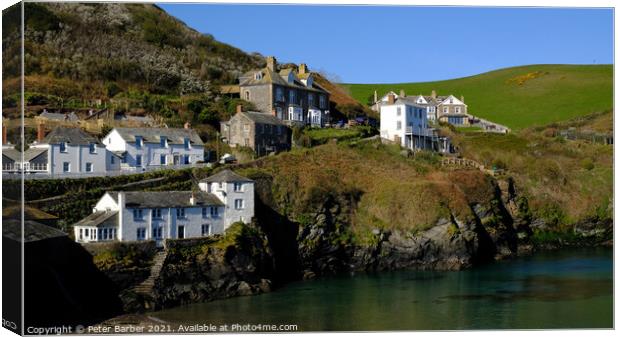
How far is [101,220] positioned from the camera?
29375 mm

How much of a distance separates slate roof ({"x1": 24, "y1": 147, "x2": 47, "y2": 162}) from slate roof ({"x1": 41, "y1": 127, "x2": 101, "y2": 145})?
45cm

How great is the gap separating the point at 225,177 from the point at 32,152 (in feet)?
22.5

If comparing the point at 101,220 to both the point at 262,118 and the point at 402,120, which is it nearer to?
the point at 262,118

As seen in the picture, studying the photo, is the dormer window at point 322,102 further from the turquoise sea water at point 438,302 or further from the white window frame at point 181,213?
the white window frame at point 181,213

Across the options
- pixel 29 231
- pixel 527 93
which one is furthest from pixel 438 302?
pixel 527 93

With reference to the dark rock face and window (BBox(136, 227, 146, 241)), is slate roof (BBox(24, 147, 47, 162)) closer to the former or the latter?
window (BBox(136, 227, 146, 241))

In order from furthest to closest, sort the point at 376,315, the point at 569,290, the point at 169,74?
the point at 169,74 < the point at 569,290 < the point at 376,315

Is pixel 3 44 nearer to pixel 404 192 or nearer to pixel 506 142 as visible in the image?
pixel 404 192

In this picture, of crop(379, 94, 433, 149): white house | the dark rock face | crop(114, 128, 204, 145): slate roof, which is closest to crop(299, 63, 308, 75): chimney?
crop(379, 94, 433, 149): white house

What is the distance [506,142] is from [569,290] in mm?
17887

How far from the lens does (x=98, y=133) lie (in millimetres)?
37281

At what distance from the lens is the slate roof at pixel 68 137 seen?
31.9 meters

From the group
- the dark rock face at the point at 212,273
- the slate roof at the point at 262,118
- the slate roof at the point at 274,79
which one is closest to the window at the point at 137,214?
the dark rock face at the point at 212,273

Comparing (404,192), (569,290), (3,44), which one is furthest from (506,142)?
(3,44)
